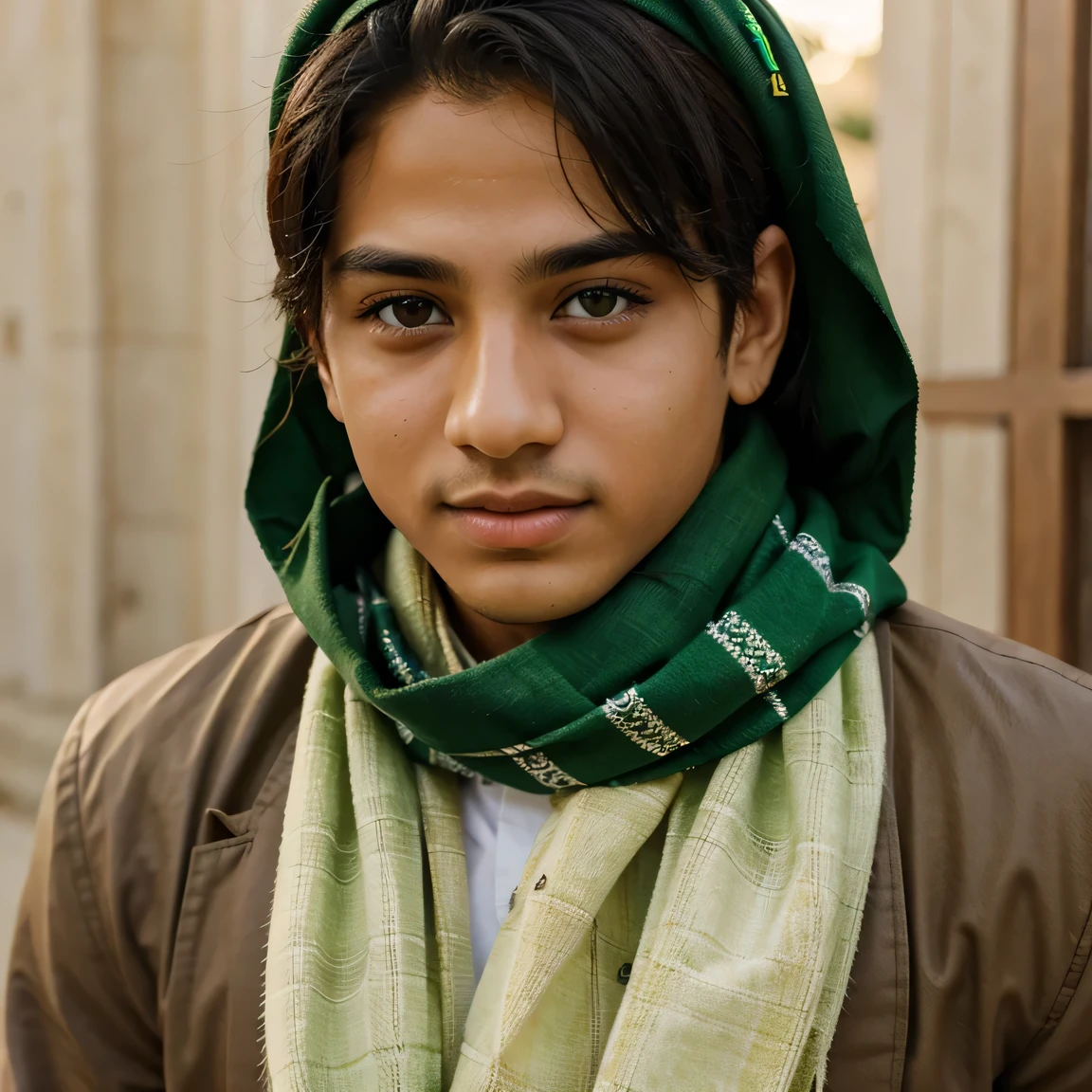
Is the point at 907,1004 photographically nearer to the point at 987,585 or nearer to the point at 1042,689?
the point at 1042,689

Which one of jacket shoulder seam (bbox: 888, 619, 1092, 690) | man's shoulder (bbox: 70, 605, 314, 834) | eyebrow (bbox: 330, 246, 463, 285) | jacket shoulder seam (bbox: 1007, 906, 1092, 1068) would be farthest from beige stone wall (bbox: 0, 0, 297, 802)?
jacket shoulder seam (bbox: 1007, 906, 1092, 1068)

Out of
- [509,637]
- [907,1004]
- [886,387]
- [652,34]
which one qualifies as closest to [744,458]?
[886,387]

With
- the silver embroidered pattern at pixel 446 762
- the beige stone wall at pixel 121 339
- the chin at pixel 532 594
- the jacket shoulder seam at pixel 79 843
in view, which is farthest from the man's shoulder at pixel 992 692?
the beige stone wall at pixel 121 339

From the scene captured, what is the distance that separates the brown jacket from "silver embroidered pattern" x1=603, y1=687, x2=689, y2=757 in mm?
251

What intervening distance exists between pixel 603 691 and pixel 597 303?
415mm

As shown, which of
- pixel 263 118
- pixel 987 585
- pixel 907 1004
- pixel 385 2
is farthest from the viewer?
pixel 263 118

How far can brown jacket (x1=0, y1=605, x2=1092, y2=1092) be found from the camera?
3.96 feet

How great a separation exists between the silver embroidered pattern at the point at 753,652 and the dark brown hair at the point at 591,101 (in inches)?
13.2

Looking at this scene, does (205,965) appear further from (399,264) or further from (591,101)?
(591,101)

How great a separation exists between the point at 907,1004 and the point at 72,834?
3.41 ft

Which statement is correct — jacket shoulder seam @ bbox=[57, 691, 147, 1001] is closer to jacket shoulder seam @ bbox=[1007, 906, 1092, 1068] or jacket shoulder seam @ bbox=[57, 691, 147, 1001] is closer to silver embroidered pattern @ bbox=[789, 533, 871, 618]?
silver embroidered pattern @ bbox=[789, 533, 871, 618]

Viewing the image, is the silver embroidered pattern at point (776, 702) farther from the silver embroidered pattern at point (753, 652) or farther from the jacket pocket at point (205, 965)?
the jacket pocket at point (205, 965)

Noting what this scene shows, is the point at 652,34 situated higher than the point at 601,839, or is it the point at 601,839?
the point at 652,34

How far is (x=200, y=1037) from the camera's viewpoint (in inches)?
54.9
